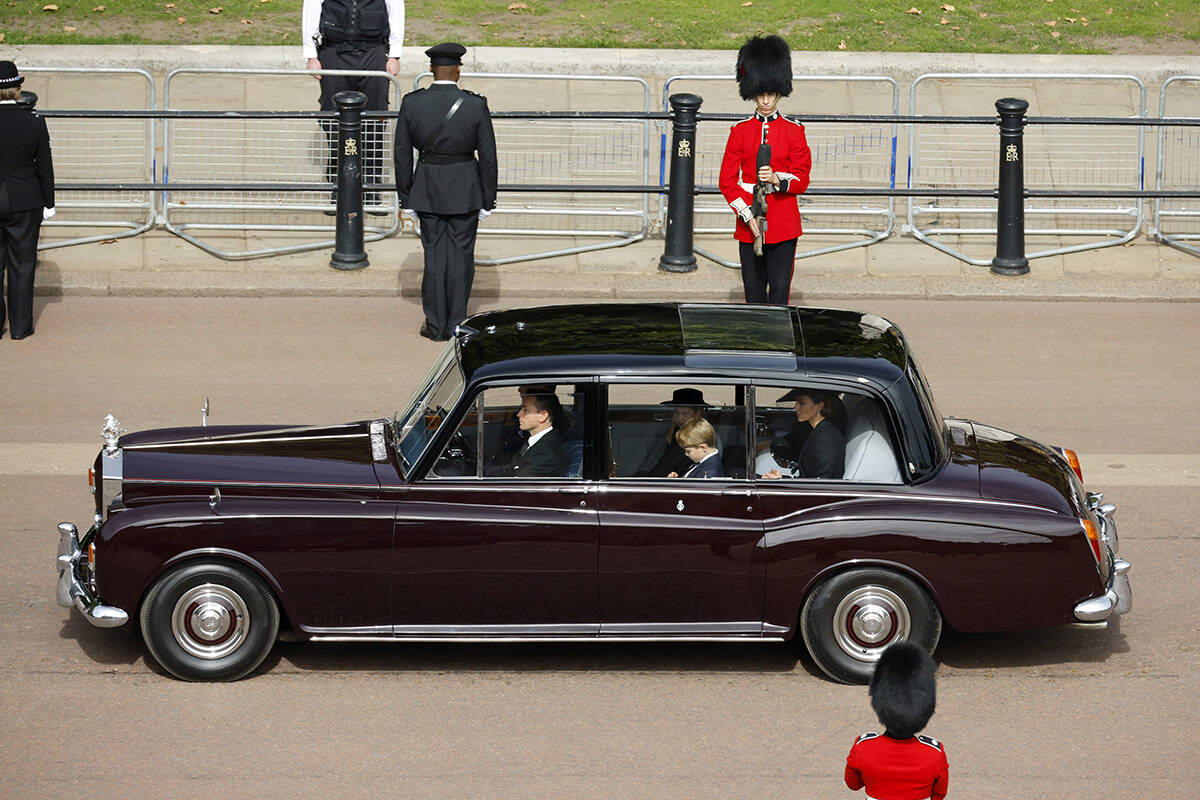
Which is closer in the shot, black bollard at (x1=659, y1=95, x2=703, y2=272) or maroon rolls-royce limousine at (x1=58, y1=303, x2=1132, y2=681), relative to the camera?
maroon rolls-royce limousine at (x1=58, y1=303, x2=1132, y2=681)

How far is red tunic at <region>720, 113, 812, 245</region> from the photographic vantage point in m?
11.5

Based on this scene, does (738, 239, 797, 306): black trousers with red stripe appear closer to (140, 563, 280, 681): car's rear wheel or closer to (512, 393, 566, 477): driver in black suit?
(512, 393, 566, 477): driver in black suit

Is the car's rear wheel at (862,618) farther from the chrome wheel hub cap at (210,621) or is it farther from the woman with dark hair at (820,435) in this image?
the chrome wheel hub cap at (210,621)

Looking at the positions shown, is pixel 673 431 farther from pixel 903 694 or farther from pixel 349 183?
pixel 349 183

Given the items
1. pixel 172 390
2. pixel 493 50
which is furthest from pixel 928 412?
pixel 493 50

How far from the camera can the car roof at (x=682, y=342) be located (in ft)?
23.6

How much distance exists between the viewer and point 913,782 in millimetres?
4578

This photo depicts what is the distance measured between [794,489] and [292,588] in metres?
2.08

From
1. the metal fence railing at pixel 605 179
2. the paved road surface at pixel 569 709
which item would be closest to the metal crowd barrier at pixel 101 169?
the metal fence railing at pixel 605 179

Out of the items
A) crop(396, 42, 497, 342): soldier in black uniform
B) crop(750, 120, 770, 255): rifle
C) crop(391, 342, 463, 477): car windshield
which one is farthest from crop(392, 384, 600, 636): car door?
crop(396, 42, 497, 342): soldier in black uniform

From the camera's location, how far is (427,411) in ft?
24.4

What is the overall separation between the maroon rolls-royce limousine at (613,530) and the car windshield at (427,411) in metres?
0.04

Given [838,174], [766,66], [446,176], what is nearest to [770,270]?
[766,66]

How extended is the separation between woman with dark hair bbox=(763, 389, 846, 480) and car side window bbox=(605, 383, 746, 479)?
0.20m
